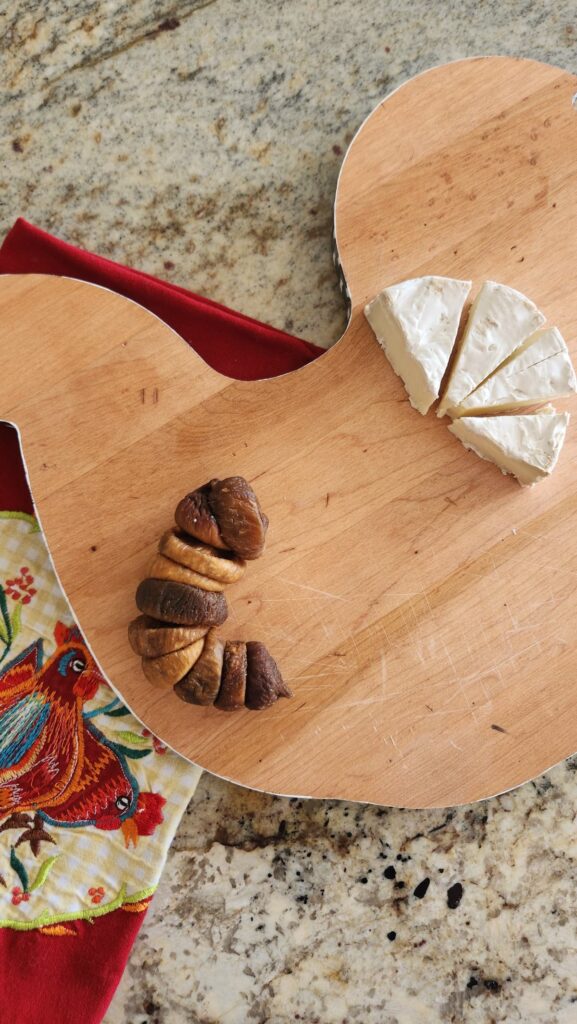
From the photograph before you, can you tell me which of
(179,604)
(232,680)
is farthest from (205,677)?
(179,604)

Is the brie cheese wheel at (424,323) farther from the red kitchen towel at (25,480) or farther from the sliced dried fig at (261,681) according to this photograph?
the sliced dried fig at (261,681)

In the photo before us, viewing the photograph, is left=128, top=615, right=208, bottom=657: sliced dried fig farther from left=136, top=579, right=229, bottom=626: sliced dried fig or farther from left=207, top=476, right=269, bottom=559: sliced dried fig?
left=207, top=476, right=269, bottom=559: sliced dried fig

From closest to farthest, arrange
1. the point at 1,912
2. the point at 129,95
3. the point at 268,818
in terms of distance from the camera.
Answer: the point at 1,912
the point at 268,818
the point at 129,95

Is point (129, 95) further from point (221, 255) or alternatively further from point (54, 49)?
point (221, 255)

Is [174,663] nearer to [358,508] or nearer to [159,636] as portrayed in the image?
[159,636]

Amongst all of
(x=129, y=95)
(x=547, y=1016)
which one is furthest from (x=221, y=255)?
(x=547, y=1016)

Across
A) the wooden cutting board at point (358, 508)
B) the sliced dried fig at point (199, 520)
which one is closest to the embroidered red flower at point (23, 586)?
the wooden cutting board at point (358, 508)
